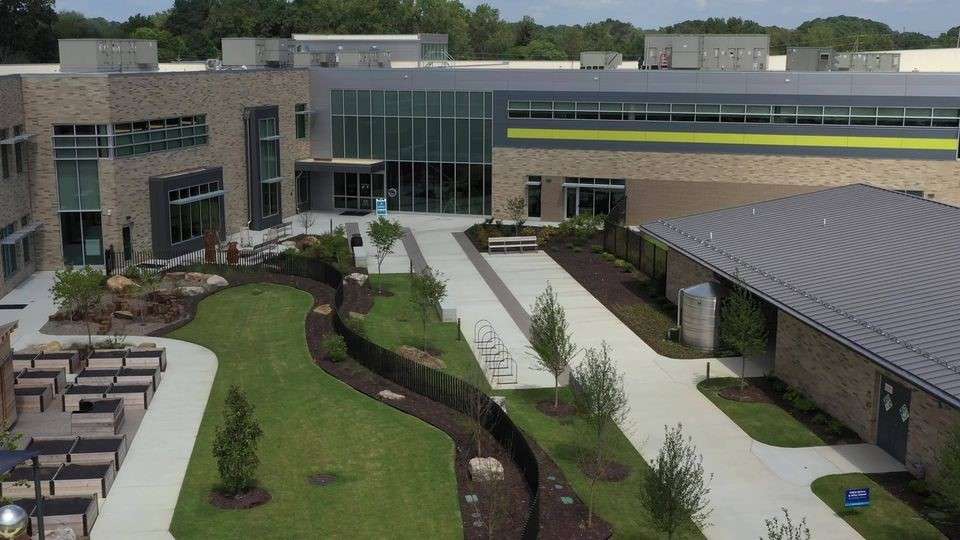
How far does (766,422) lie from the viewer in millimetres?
25797

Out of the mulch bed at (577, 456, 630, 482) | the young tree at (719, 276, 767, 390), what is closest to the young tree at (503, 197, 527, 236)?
the young tree at (719, 276, 767, 390)

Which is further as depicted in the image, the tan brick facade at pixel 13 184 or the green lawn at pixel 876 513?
the tan brick facade at pixel 13 184

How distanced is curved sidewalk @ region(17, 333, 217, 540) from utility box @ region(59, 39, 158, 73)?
19.7m

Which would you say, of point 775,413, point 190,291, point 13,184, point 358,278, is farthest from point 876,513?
point 13,184

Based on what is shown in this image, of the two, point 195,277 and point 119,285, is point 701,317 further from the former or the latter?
point 119,285

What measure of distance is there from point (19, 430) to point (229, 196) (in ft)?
89.0

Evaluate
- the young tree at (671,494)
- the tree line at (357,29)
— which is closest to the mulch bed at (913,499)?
the young tree at (671,494)

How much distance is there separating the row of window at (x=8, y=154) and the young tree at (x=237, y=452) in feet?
74.2

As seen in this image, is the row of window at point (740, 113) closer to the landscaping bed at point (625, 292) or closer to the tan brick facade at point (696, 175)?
the tan brick facade at point (696, 175)

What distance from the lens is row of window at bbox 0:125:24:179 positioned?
3888 cm

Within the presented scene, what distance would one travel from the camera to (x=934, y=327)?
23.1 m

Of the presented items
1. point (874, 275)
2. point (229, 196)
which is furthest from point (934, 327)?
point (229, 196)

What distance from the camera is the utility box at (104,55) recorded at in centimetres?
4753

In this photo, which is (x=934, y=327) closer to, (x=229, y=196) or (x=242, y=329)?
(x=242, y=329)
